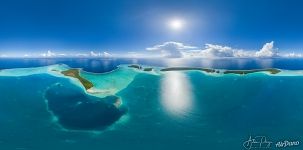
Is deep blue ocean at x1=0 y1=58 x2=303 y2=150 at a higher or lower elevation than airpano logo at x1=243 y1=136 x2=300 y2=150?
higher

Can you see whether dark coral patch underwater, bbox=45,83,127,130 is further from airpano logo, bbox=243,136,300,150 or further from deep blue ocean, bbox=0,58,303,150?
airpano logo, bbox=243,136,300,150

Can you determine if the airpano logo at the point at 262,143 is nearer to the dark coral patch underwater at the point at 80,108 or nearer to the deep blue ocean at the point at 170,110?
the deep blue ocean at the point at 170,110

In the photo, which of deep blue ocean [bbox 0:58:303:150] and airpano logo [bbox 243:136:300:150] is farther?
airpano logo [bbox 243:136:300:150]

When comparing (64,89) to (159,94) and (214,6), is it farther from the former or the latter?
(214,6)

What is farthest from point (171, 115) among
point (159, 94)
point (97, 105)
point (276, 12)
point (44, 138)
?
point (276, 12)

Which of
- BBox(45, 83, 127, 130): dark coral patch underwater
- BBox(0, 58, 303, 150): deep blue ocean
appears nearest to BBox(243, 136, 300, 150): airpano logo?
BBox(0, 58, 303, 150): deep blue ocean

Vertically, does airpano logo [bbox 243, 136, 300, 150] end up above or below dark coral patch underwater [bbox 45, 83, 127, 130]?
below
